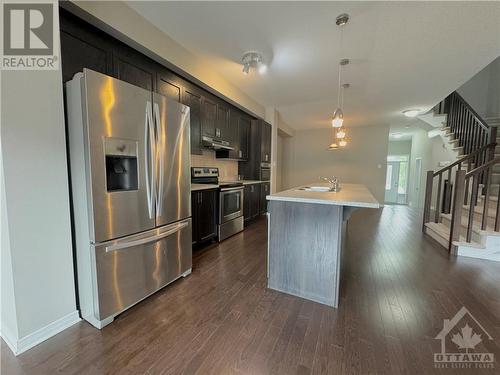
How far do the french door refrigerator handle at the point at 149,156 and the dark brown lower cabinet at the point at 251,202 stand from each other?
8.34ft

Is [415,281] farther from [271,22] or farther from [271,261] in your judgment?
[271,22]

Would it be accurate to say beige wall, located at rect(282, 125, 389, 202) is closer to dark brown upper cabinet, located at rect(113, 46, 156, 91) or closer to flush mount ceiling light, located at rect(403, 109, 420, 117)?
flush mount ceiling light, located at rect(403, 109, 420, 117)

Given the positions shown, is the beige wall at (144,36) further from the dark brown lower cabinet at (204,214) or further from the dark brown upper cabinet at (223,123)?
the dark brown lower cabinet at (204,214)

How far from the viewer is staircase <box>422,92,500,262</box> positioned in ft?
9.60

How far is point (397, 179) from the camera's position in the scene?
9.54m

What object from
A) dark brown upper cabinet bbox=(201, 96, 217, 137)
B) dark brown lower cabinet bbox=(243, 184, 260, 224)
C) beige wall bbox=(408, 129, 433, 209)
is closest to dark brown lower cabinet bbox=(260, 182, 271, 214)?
dark brown lower cabinet bbox=(243, 184, 260, 224)

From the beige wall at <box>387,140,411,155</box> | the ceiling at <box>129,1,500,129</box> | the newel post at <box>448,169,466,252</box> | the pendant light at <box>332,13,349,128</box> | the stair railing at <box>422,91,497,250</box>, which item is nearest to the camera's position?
the ceiling at <box>129,1,500,129</box>

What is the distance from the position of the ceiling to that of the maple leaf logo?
2.61 metres

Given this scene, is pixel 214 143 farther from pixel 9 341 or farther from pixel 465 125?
pixel 465 125

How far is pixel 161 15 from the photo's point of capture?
82.5 inches

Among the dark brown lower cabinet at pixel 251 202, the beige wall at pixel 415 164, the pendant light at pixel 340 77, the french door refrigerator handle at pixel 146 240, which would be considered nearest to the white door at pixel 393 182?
the beige wall at pixel 415 164

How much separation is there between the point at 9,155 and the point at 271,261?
81.6 inches

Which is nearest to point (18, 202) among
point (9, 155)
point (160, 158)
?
point (9, 155)

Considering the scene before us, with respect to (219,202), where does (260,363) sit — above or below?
below
